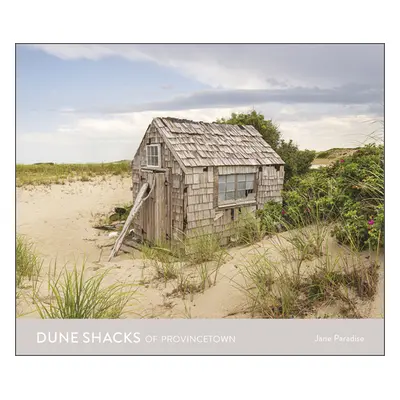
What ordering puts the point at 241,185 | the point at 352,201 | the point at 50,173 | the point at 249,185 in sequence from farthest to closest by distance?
1. the point at 249,185
2. the point at 241,185
3. the point at 50,173
4. the point at 352,201

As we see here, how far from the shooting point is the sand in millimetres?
4031

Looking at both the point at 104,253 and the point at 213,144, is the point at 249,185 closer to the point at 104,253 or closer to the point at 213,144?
the point at 213,144

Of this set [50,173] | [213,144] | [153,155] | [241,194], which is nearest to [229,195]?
[241,194]

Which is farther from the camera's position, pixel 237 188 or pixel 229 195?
pixel 237 188

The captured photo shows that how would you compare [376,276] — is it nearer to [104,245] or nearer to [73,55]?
[73,55]

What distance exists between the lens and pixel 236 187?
9242 millimetres

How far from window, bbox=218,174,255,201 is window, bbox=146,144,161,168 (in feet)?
5.82

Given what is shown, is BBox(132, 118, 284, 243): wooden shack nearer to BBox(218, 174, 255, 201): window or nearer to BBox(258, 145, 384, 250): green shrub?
BBox(218, 174, 255, 201): window

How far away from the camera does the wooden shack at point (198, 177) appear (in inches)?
328

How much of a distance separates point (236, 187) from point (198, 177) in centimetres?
142

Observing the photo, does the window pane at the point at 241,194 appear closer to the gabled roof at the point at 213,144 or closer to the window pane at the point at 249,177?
the window pane at the point at 249,177

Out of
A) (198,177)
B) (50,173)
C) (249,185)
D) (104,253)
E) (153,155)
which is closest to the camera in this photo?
(50,173)
